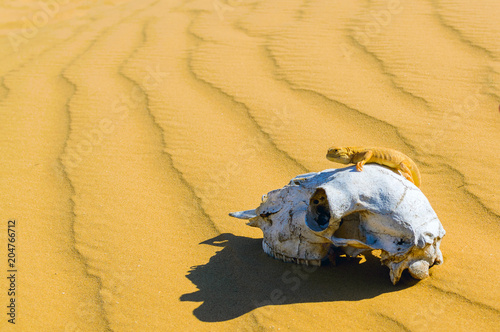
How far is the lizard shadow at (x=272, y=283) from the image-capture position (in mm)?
2416

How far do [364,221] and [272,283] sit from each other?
1.80 feet

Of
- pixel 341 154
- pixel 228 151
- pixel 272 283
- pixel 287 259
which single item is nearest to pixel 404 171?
pixel 341 154

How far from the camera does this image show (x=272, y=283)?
8.36ft

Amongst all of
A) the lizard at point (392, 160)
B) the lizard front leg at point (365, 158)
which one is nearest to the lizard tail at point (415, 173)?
the lizard at point (392, 160)

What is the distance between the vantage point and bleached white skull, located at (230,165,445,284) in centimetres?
227

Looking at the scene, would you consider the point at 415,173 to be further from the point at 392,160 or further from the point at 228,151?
the point at 228,151

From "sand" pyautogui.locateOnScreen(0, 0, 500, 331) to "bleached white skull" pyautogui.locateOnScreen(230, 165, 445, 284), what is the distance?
14 centimetres

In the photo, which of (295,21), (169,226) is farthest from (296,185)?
(295,21)

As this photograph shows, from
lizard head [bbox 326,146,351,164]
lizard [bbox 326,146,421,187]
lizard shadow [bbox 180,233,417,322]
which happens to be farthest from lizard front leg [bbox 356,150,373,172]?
lizard shadow [bbox 180,233,417,322]

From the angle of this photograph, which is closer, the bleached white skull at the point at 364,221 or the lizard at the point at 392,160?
the bleached white skull at the point at 364,221

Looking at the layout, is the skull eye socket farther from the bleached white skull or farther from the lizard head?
the lizard head

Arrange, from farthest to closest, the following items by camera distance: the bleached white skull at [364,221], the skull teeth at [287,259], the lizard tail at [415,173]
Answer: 1. the lizard tail at [415,173]
2. the skull teeth at [287,259]
3. the bleached white skull at [364,221]

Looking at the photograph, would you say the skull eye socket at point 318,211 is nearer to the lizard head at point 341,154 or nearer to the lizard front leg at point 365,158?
the lizard front leg at point 365,158

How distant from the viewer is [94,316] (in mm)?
2490
